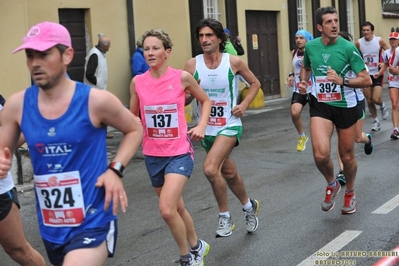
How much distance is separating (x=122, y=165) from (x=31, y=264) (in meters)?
1.47

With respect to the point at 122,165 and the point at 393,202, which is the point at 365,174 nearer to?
the point at 393,202

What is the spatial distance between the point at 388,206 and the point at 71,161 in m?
4.79

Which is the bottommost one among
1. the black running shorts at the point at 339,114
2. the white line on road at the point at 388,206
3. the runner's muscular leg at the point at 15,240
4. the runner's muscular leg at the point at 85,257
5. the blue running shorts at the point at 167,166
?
the white line on road at the point at 388,206

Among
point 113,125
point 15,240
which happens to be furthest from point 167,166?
point 113,125

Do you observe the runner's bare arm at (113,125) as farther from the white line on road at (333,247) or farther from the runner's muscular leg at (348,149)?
the runner's muscular leg at (348,149)

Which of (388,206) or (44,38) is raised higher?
(44,38)

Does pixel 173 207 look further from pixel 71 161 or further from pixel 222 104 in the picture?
pixel 71 161

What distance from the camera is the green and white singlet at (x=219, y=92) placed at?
7.04m

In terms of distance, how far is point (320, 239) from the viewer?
6.81 meters

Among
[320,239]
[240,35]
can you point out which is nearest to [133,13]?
[240,35]

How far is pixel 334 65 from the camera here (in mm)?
7633

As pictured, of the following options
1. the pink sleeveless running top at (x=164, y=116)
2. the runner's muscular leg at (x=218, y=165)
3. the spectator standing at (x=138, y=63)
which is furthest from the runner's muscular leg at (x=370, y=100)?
the pink sleeveless running top at (x=164, y=116)

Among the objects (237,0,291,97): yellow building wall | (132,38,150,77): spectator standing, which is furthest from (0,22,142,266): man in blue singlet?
(237,0,291,97): yellow building wall

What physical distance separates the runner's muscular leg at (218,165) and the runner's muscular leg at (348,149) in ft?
4.63
